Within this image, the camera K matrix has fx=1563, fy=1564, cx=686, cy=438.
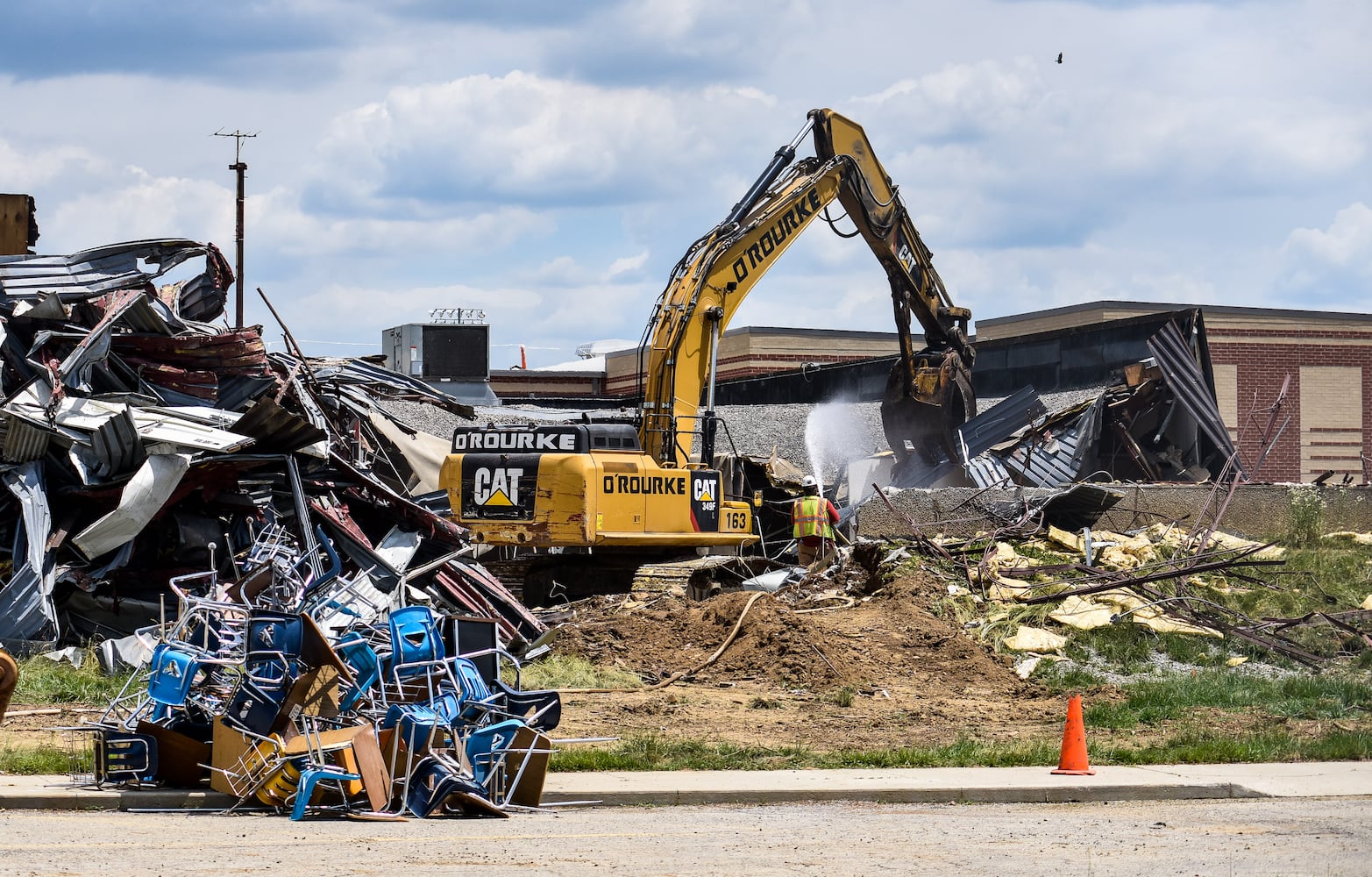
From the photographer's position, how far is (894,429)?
30.3 meters

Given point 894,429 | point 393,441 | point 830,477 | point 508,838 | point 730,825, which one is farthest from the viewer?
point 830,477

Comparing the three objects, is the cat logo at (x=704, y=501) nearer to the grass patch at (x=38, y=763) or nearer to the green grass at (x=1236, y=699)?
the green grass at (x=1236, y=699)

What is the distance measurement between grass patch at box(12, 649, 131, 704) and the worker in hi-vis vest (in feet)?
36.3

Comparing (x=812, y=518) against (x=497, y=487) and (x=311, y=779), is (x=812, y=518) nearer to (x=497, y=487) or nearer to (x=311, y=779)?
(x=497, y=487)

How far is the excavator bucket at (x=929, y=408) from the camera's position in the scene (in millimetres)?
28969

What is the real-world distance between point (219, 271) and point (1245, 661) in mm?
13547

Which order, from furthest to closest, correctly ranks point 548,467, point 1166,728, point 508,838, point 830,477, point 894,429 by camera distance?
point 830,477, point 894,429, point 548,467, point 1166,728, point 508,838

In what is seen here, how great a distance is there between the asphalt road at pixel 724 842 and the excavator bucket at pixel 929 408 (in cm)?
1881

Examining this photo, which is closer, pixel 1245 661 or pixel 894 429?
pixel 1245 661

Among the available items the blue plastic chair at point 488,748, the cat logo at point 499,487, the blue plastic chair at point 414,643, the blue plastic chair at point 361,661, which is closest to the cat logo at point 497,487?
the cat logo at point 499,487

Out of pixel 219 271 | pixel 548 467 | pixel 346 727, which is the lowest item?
pixel 346 727

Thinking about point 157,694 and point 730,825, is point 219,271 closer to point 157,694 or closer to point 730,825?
point 157,694

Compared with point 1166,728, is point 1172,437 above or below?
above

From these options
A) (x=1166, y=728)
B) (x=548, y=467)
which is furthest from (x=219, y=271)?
(x=1166, y=728)
